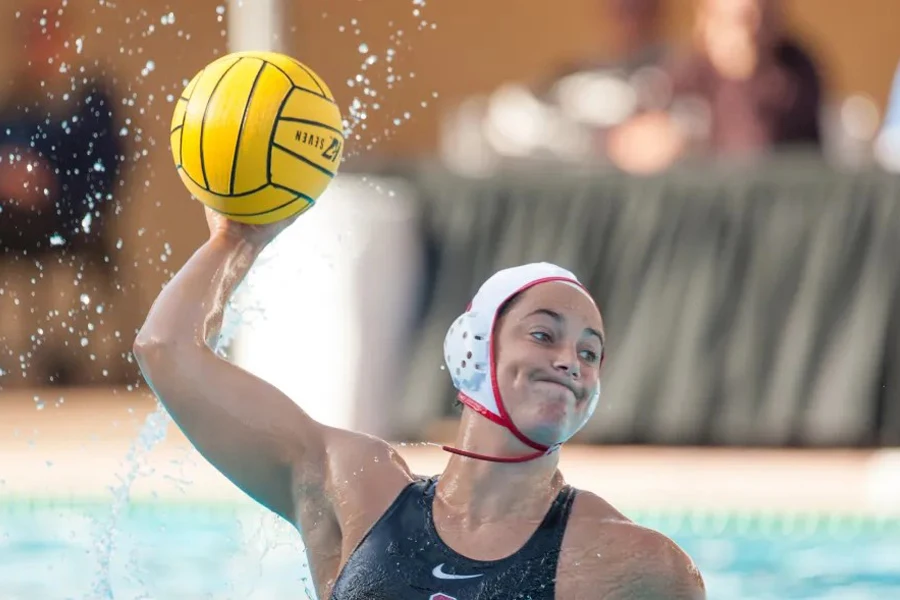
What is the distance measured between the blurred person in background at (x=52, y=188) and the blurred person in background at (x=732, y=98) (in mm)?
3067

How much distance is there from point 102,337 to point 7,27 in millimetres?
2432

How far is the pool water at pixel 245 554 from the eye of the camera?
445cm

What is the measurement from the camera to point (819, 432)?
6.27 metres

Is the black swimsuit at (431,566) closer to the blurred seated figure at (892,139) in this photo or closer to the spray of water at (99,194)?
the blurred seated figure at (892,139)

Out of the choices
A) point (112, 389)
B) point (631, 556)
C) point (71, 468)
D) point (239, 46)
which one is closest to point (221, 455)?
point (631, 556)

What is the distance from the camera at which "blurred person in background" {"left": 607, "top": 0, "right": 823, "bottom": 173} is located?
6598 millimetres

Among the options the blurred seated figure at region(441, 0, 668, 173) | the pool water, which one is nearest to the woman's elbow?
the pool water

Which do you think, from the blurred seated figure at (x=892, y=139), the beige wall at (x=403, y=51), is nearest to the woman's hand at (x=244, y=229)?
the blurred seated figure at (x=892, y=139)

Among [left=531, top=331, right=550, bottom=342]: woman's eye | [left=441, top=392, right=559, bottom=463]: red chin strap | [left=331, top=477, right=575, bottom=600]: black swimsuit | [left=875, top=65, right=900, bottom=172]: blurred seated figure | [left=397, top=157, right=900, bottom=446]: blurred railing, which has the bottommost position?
[left=397, top=157, right=900, bottom=446]: blurred railing

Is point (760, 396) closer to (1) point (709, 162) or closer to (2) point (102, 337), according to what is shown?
(1) point (709, 162)

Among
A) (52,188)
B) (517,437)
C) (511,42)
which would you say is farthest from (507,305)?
Result: (511,42)

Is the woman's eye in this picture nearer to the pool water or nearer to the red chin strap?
the red chin strap

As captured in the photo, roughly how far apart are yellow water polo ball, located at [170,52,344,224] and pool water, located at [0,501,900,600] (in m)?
2.00

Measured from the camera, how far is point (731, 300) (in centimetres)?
630
